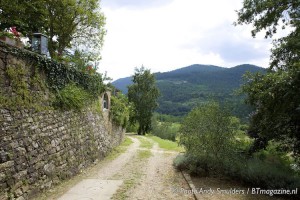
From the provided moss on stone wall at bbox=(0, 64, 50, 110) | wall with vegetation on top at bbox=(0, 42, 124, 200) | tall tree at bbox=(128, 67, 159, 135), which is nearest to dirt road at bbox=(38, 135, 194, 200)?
wall with vegetation on top at bbox=(0, 42, 124, 200)

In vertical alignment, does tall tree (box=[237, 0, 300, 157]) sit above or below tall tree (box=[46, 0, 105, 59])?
below

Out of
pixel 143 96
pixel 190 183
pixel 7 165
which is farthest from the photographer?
pixel 143 96

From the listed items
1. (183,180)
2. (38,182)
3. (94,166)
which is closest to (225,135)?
(183,180)

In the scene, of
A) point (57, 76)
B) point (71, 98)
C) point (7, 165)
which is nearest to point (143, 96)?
point (71, 98)

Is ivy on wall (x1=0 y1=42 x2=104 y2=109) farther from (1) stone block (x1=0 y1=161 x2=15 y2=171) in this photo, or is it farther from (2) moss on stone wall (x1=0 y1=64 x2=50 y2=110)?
(1) stone block (x1=0 y1=161 x2=15 y2=171)

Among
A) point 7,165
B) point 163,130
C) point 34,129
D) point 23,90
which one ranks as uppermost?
point 23,90

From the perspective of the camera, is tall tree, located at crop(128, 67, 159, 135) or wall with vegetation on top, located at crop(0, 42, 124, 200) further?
tall tree, located at crop(128, 67, 159, 135)

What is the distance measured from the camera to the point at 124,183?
8836 mm

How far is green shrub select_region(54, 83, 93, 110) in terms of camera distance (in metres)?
9.66

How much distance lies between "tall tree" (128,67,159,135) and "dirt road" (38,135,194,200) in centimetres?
2834

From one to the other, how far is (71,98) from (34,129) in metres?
3.16

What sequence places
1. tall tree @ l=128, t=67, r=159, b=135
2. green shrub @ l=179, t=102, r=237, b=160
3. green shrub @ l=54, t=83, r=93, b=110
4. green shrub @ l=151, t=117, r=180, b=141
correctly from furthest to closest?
green shrub @ l=151, t=117, r=180, b=141 < tall tree @ l=128, t=67, r=159, b=135 < green shrub @ l=179, t=102, r=237, b=160 < green shrub @ l=54, t=83, r=93, b=110

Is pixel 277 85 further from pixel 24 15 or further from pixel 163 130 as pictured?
pixel 163 130

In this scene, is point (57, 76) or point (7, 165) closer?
point (7, 165)
